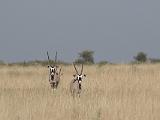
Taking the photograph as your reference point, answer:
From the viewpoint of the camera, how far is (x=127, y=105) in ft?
35.0

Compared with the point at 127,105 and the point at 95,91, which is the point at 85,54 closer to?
the point at 95,91

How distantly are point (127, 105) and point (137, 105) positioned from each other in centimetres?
20

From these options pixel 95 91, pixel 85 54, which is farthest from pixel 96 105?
pixel 85 54

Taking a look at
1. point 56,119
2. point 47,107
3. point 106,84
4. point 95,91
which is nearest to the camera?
point 56,119

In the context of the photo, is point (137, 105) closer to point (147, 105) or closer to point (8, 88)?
point (147, 105)

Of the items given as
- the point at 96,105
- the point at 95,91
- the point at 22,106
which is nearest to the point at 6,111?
the point at 22,106

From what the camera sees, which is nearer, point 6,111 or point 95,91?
point 6,111

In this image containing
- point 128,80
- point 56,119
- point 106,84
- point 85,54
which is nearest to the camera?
point 56,119

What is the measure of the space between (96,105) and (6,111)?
1.88 metres

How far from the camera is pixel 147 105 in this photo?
1071 centimetres

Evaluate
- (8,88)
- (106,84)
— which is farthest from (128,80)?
(8,88)

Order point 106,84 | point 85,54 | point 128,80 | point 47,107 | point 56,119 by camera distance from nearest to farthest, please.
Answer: point 56,119
point 47,107
point 106,84
point 128,80
point 85,54

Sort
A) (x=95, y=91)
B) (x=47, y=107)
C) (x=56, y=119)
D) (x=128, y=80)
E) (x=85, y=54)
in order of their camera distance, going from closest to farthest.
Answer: (x=56, y=119), (x=47, y=107), (x=95, y=91), (x=128, y=80), (x=85, y=54)

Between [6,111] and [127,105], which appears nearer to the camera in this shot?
[6,111]
